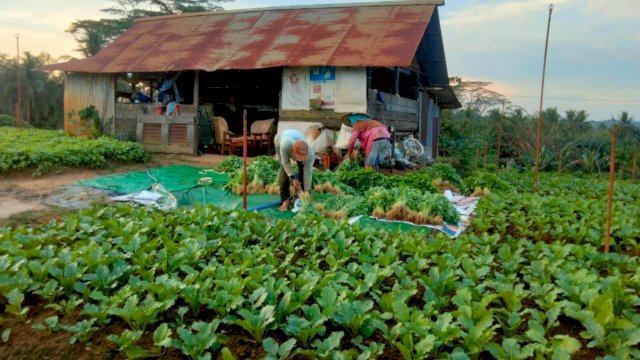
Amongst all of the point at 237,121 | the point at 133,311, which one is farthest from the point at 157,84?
the point at 133,311

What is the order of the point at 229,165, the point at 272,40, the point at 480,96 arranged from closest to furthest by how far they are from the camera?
1. the point at 229,165
2. the point at 272,40
3. the point at 480,96

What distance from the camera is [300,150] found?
7.47 meters

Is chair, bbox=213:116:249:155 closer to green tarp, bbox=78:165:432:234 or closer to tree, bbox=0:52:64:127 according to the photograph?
green tarp, bbox=78:165:432:234

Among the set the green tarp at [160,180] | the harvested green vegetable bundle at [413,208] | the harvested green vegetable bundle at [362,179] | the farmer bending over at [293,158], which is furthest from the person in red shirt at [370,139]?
the green tarp at [160,180]

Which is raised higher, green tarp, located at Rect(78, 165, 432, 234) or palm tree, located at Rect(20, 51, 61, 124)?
palm tree, located at Rect(20, 51, 61, 124)

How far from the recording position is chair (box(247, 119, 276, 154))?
14.9 m

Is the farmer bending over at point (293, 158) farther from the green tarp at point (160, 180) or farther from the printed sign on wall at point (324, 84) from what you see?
the printed sign on wall at point (324, 84)

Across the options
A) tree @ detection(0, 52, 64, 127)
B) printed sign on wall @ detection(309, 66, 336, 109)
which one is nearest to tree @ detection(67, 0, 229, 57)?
tree @ detection(0, 52, 64, 127)

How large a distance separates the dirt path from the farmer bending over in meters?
3.84

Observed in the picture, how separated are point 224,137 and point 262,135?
117 cm

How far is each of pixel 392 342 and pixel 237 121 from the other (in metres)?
15.3

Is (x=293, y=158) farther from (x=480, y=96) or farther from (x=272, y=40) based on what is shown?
(x=480, y=96)

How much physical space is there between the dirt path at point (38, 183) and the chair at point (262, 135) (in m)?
1.67

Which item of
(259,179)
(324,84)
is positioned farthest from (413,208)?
(324,84)
